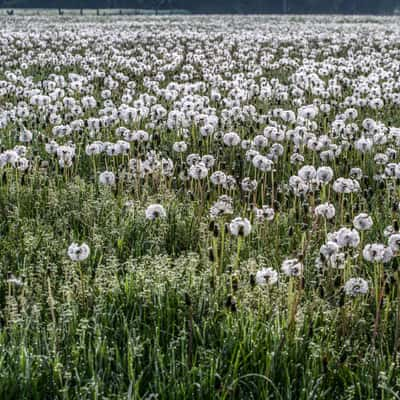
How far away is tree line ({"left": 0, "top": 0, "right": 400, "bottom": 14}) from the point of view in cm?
10019

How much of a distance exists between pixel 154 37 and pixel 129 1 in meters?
80.0

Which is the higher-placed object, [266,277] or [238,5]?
[238,5]

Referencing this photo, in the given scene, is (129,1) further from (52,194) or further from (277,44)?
(52,194)

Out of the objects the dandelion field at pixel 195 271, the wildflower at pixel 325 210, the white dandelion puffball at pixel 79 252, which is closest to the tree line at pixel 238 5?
the dandelion field at pixel 195 271

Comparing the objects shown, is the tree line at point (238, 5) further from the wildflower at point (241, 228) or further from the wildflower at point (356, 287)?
the wildflower at point (356, 287)

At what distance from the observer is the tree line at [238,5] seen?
100 m

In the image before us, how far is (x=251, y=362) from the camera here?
13.1 feet

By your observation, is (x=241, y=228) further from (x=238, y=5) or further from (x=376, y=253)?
(x=238, y=5)

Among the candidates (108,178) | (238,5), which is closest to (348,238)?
(108,178)

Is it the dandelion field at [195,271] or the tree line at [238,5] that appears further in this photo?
the tree line at [238,5]

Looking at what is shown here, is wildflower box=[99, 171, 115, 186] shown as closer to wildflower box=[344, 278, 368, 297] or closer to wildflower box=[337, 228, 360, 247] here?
wildflower box=[337, 228, 360, 247]

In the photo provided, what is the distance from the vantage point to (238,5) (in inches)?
4006

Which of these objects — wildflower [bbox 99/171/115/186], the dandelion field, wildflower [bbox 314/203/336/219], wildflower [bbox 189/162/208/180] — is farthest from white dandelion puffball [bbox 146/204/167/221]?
wildflower [bbox 99/171/115/186]

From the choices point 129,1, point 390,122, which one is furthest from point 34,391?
point 129,1
